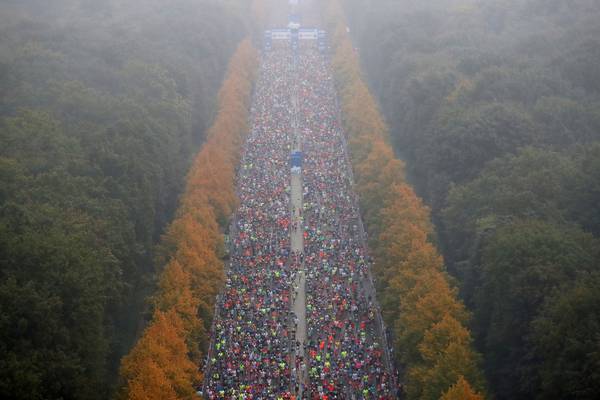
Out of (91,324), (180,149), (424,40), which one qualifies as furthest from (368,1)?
(91,324)

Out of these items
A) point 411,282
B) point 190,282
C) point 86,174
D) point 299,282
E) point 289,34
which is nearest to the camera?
point 411,282

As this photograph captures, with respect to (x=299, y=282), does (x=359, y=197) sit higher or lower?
higher

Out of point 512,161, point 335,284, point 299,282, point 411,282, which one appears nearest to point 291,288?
point 299,282

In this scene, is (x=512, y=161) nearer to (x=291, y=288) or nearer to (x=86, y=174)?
(x=291, y=288)

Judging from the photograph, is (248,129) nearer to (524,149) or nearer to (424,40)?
(424,40)

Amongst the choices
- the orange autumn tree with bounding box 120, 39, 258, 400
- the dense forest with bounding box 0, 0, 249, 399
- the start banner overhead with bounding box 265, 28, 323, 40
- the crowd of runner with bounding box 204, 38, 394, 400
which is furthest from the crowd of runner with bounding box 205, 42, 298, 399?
the start banner overhead with bounding box 265, 28, 323, 40

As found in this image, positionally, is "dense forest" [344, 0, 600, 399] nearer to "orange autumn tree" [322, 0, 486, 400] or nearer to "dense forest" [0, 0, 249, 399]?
"orange autumn tree" [322, 0, 486, 400]
